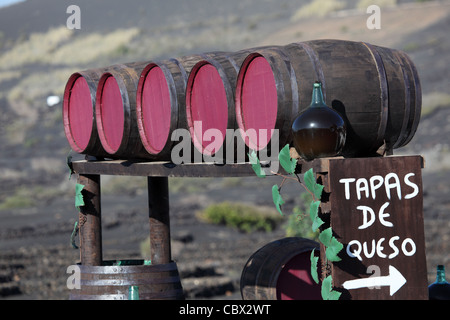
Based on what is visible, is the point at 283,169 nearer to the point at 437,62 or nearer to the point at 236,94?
the point at 236,94

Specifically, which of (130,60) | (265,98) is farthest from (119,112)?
(130,60)

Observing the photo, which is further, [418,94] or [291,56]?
[418,94]

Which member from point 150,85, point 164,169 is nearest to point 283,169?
point 164,169

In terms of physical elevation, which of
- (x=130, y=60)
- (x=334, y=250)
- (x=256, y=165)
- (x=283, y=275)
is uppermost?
(x=130, y=60)

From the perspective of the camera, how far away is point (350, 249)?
370 centimetres

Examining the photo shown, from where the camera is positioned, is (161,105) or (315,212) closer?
(315,212)

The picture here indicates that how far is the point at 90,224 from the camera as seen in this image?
5723mm

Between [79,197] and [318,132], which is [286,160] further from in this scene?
[79,197]

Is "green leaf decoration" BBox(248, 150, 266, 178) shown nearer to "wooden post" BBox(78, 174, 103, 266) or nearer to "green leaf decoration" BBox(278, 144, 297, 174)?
"green leaf decoration" BBox(278, 144, 297, 174)

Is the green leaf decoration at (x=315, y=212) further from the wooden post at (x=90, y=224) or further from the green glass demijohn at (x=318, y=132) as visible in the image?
the wooden post at (x=90, y=224)

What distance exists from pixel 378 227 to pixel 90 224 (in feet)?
8.39

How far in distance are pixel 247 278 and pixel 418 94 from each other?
186cm

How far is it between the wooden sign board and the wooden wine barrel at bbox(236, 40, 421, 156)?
0.57m

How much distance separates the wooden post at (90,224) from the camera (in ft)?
18.7
